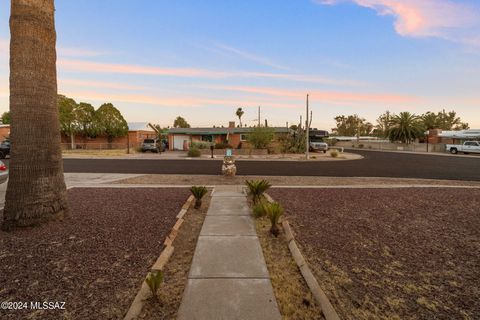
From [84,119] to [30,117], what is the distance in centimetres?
4192

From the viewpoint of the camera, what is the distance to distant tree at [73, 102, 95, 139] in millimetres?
40500

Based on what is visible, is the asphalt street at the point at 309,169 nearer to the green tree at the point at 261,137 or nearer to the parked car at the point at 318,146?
the green tree at the point at 261,137

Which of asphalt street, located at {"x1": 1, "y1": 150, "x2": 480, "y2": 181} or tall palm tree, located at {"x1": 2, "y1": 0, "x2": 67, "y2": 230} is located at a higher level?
tall palm tree, located at {"x1": 2, "y1": 0, "x2": 67, "y2": 230}

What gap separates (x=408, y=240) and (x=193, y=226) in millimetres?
4473

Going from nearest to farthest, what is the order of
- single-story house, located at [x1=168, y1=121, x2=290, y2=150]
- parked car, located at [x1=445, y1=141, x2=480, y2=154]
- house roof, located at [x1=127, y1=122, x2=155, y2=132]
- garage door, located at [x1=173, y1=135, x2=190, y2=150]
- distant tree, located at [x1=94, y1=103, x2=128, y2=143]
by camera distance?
parked car, located at [x1=445, y1=141, x2=480, y2=154], single-story house, located at [x1=168, y1=121, x2=290, y2=150], distant tree, located at [x1=94, y1=103, x2=128, y2=143], garage door, located at [x1=173, y1=135, x2=190, y2=150], house roof, located at [x1=127, y1=122, x2=155, y2=132]

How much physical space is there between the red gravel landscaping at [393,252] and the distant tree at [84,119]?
4175 cm

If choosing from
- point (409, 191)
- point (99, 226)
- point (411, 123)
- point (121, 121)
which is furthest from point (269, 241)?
point (411, 123)

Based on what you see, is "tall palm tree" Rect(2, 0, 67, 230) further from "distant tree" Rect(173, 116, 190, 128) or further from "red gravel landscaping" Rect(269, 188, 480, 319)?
"distant tree" Rect(173, 116, 190, 128)

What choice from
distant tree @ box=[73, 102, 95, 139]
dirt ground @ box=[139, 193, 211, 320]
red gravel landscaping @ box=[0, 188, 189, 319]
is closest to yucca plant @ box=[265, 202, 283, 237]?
dirt ground @ box=[139, 193, 211, 320]

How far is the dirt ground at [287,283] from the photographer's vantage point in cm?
292

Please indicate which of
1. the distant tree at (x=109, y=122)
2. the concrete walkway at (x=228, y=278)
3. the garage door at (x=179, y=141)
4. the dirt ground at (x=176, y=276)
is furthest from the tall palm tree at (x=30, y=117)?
the distant tree at (x=109, y=122)

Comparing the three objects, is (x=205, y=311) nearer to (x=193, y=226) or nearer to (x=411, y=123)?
(x=193, y=226)

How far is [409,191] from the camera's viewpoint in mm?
9883

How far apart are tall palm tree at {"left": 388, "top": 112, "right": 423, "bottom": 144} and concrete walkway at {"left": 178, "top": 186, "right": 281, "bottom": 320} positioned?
190 feet
